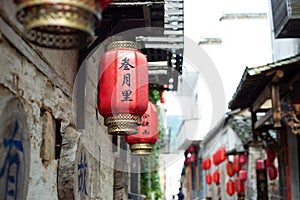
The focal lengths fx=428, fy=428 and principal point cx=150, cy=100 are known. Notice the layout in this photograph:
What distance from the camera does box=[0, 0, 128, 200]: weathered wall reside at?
121 inches

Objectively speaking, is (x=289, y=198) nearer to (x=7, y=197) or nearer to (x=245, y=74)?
(x=245, y=74)

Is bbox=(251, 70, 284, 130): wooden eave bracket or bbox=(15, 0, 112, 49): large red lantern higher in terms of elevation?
bbox=(251, 70, 284, 130): wooden eave bracket

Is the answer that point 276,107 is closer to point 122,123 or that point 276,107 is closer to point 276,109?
point 276,109

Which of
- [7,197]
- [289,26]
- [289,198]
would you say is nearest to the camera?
[7,197]

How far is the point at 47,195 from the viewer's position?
4293mm

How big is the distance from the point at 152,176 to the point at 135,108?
18338mm

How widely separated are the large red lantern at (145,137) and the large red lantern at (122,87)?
2.24 m

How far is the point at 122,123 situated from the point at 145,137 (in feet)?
8.83

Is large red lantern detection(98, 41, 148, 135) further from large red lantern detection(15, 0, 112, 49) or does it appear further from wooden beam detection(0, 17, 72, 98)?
large red lantern detection(15, 0, 112, 49)

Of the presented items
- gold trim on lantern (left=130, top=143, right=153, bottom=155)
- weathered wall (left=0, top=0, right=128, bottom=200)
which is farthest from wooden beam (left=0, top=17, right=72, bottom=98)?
gold trim on lantern (left=130, top=143, right=153, bottom=155)

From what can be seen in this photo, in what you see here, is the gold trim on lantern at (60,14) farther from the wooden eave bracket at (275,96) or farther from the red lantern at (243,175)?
the red lantern at (243,175)

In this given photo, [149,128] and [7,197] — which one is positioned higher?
[149,128]

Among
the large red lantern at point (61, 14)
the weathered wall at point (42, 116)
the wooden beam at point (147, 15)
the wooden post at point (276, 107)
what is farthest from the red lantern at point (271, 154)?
the large red lantern at point (61, 14)

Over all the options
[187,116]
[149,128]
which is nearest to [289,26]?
[149,128]
